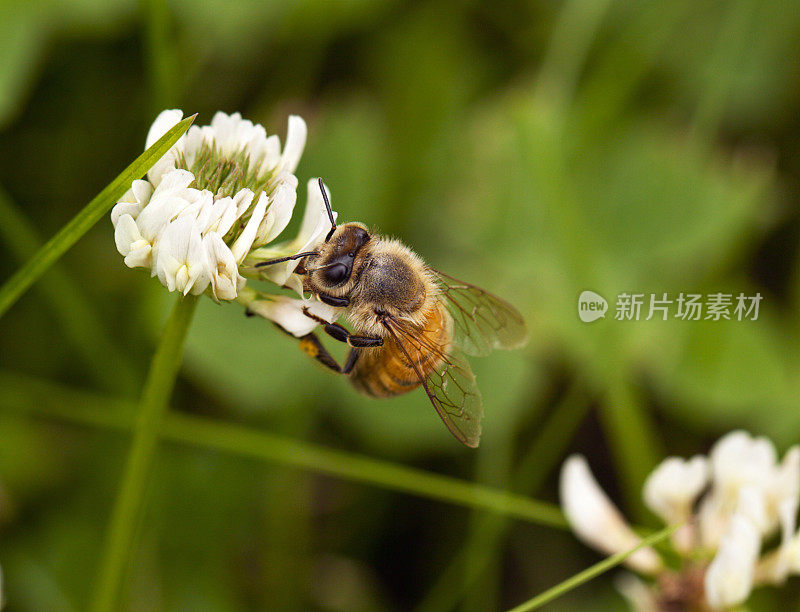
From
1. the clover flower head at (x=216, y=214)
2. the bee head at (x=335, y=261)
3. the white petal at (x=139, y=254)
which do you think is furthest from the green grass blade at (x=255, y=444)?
the white petal at (x=139, y=254)

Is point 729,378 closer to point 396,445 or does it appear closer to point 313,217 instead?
point 396,445

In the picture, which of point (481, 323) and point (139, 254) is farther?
point (481, 323)

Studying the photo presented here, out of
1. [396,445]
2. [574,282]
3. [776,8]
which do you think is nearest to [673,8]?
[776,8]

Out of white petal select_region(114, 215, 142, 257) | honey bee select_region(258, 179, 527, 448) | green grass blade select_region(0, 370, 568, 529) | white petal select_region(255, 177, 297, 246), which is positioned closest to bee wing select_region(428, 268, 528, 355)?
honey bee select_region(258, 179, 527, 448)

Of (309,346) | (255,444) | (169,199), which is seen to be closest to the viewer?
(169,199)

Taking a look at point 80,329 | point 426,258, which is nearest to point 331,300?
point 80,329

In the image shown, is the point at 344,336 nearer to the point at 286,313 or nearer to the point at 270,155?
the point at 286,313

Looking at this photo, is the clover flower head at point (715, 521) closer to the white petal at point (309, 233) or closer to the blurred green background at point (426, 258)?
the blurred green background at point (426, 258)
